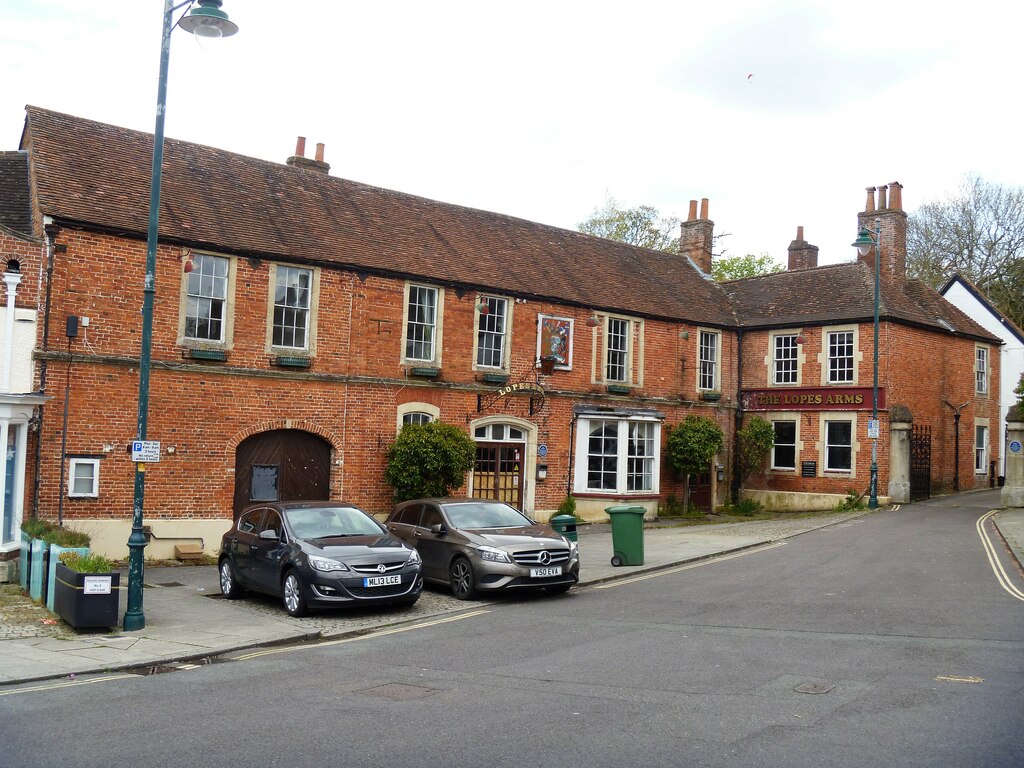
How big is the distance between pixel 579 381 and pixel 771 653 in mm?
15991

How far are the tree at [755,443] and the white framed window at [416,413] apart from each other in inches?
473

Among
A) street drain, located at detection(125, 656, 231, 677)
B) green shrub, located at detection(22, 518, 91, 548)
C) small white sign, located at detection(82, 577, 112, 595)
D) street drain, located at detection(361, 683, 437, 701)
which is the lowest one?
street drain, located at detection(125, 656, 231, 677)

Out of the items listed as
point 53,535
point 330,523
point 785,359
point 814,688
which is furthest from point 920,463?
point 53,535

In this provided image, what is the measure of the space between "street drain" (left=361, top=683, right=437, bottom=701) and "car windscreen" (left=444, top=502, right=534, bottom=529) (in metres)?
6.53

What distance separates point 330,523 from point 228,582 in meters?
2.10

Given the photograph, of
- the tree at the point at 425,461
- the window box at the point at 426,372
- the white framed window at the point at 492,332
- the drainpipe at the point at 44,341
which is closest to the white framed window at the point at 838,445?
the white framed window at the point at 492,332

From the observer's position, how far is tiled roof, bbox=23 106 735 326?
62.2 feet

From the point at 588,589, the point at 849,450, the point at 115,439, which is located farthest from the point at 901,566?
the point at 115,439

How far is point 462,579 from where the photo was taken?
1463 centimetres

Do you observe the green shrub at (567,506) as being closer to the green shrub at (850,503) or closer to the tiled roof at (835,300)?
the green shrub at (850,503)

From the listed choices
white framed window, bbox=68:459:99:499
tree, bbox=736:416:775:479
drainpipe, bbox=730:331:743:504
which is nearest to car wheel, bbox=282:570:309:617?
white framed window, bbox=68:459:99:499

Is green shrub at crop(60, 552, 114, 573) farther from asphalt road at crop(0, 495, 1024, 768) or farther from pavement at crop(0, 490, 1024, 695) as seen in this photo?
asphalt road at crop(0, 495, 1024, 768)

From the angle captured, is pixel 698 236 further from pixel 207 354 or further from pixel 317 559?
pixel 317 559

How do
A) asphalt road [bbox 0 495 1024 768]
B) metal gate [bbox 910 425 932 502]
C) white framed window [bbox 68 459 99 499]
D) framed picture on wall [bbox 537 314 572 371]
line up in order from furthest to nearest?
metal gate [bbox 910 425 932 502]
framed picture on wall [bbox 537 314 572 371]
white framed window [bbox 68 459 99 499]
asphalt road [bbox 0 495 1024 768]
